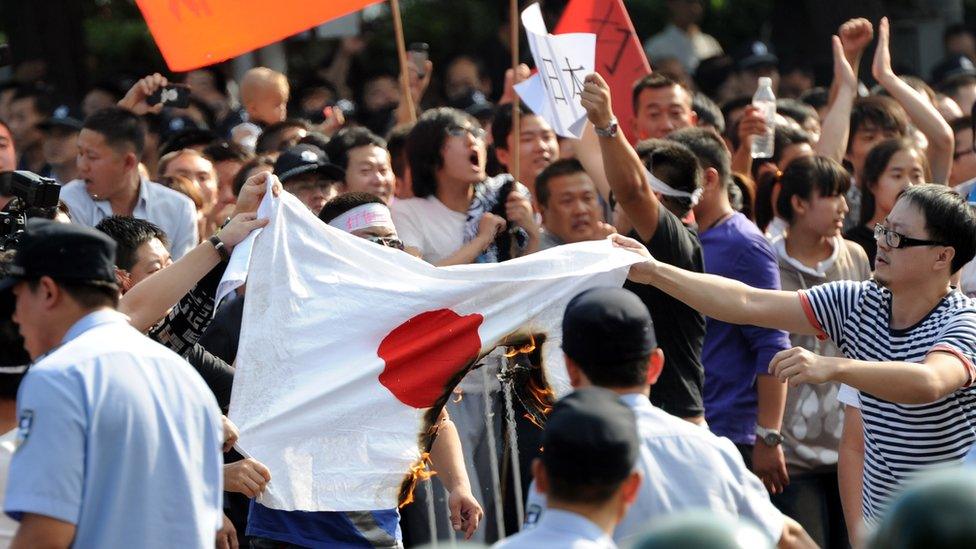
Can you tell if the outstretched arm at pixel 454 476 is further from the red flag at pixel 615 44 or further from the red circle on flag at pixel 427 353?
the red flag at pixel 615 44

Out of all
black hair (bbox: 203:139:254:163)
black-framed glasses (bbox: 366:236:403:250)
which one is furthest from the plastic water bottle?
black-framed glasses (bbox: 366:236:403:250)

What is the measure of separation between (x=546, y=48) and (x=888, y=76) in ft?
7.64

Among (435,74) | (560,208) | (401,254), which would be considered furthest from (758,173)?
(435,74)

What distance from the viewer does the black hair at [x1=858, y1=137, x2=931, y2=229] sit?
8.34 meters

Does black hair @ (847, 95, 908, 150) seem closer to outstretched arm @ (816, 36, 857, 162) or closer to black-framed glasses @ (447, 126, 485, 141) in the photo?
outstretched arm @ (816, 36, 857, 162)

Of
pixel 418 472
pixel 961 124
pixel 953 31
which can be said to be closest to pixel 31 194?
pixel 418 472

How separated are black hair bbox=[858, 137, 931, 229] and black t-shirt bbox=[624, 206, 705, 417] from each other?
2433mm

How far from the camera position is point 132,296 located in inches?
201

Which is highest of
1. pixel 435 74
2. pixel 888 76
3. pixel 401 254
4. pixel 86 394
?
pixel 86 394

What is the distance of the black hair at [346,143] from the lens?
7.95m

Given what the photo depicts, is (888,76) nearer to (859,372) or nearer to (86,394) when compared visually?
(859,372)

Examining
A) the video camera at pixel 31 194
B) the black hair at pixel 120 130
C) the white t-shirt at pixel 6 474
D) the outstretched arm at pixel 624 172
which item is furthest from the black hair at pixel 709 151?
the white t-shirt at pixel 6 474

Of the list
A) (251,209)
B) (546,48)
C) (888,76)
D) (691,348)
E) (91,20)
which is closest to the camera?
(251,209)

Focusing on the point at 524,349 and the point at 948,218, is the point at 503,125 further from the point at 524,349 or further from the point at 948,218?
the point at 948,218
